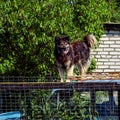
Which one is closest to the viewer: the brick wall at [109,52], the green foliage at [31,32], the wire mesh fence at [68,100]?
the wire mesh fence at [68,100]

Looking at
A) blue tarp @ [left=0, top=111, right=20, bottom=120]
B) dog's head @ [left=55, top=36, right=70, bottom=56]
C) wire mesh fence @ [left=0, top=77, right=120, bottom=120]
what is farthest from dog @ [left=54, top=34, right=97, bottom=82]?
wire mesh fence @ [left=0, top=77, right=120, bottom=120]

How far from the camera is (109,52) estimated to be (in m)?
12.6

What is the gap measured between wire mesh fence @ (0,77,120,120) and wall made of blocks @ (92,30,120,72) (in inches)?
235

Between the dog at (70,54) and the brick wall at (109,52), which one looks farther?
the brick wall at (109,52)

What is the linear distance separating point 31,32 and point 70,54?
4.95ft

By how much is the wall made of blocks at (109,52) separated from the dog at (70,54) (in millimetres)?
3649

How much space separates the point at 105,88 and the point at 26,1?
13.3 feet

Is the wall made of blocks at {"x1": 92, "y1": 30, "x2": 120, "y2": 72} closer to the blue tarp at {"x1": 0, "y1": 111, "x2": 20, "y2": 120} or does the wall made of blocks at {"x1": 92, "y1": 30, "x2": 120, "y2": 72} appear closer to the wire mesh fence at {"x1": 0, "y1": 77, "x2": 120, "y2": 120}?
→ the blue tarp at {"x1": 0, "y1": 111, "x2": 20, "y2": 120}

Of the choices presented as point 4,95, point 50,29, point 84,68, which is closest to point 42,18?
point 50,29

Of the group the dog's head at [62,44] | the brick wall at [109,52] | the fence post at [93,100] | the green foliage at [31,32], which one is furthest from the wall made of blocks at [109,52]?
the fence post at [93,100]

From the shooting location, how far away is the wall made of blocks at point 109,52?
12.5 metres

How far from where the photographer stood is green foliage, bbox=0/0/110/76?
9.51 m

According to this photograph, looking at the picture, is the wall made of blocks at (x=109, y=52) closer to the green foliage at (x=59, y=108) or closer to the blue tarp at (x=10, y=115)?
the blue tarp at (x=10, y=115)

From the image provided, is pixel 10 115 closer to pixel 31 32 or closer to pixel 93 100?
pixel 93 100
